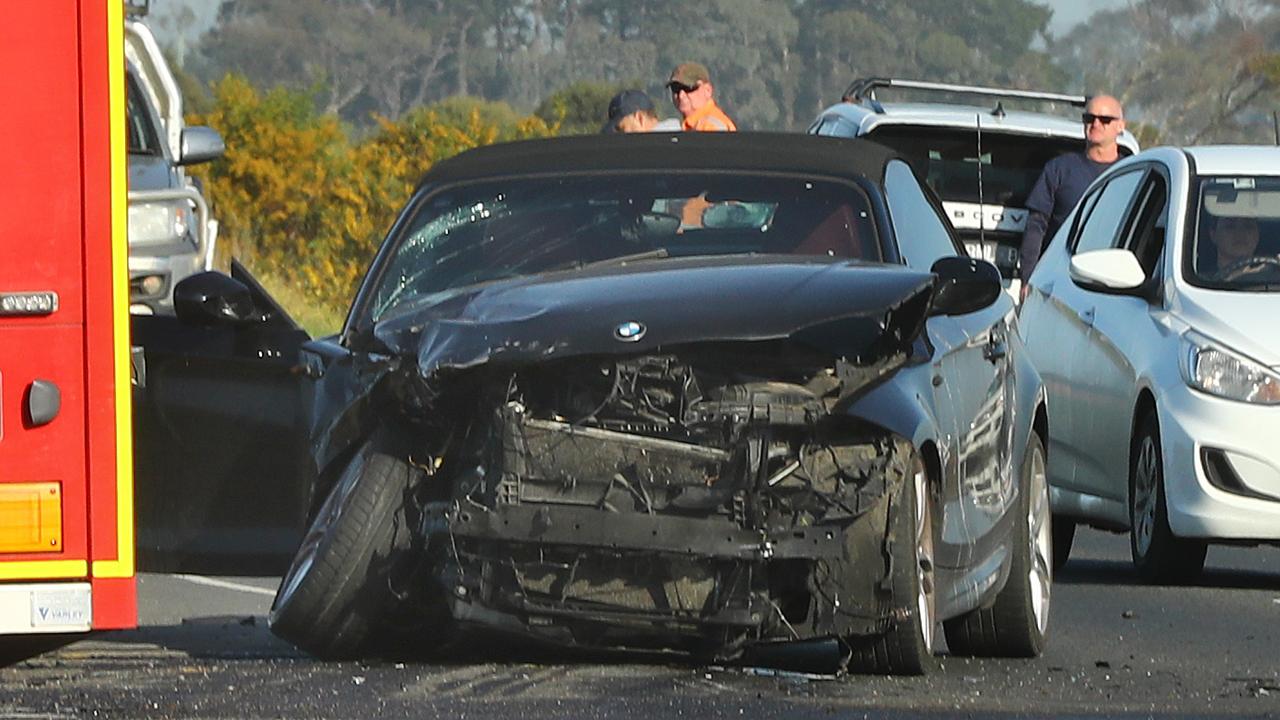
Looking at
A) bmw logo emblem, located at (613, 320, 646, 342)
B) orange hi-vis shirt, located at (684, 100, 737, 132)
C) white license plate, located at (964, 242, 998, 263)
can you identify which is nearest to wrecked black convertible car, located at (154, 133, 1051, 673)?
bmw logo emblem, located at (613, 320, 646, 342)

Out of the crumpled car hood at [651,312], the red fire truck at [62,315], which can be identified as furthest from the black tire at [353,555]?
the red fire truck at [62,315]

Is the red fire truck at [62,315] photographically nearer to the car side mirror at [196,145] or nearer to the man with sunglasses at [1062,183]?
the car side mirror at [196,145]

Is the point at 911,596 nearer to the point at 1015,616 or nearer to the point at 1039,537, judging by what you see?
the point at 1015,616

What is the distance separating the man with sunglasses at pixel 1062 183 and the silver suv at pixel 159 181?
418 cm

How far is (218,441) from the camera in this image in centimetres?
848

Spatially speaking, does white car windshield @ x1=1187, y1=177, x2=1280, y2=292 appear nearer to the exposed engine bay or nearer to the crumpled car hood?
the crumpled car hood

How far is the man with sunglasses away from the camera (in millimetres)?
15312

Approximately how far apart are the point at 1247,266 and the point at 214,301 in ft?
15.3

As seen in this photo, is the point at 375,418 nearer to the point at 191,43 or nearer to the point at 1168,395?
the point at 1168,395

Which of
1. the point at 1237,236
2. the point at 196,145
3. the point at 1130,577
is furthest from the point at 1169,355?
the point at 196,145

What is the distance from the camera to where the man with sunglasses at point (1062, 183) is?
50.2 feet

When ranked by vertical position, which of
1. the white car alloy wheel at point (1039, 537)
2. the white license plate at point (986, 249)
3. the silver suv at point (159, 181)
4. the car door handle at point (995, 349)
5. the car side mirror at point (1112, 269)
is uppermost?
the car door handle at point (995, 349)

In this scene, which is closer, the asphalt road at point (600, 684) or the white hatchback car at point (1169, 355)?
the asphalt road at point (600, 684)

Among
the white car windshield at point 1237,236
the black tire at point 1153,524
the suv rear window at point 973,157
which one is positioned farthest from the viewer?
the suv rear window at point 973,157
